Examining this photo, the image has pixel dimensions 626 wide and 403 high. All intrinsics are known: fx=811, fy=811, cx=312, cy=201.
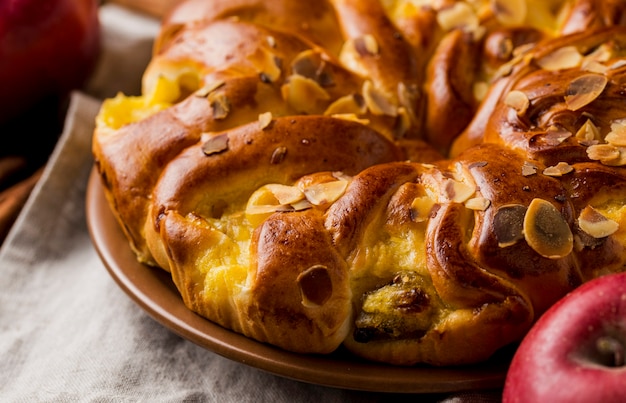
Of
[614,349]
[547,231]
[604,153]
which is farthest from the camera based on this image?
[604,153]

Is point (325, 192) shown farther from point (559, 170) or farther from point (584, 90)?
point (584, 90)

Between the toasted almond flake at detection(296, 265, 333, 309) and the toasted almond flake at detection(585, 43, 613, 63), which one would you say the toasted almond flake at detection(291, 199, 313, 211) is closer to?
the toasted almond flake at detection(296, 265, 333, 309)

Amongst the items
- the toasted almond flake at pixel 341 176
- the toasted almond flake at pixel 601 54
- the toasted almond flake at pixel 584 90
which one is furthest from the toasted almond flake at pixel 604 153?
the toasted almond flake at pixel 341 176

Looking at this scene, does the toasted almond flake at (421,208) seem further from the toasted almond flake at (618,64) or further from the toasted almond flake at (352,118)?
the toasted almond flake at (618,64)

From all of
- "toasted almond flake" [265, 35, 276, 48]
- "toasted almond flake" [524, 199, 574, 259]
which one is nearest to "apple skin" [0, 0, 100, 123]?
"toasted almond flake" [265, 35, 276, 48]

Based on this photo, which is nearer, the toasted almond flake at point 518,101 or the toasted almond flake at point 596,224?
the toasted almond flake at point 596,224

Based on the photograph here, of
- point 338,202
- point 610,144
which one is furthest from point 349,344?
point 610,144

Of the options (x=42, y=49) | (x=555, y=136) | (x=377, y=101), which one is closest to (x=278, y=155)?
(x=377, y=101)
